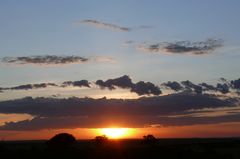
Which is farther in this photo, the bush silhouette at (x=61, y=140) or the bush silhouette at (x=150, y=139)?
the bush silhouette at (x=150, y=139)

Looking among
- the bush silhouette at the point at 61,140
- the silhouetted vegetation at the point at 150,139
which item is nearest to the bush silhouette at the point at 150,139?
the silhouetted vegetation at the point at 150,139

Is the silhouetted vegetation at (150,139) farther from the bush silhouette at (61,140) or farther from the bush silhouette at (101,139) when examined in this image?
the bush silhouette at (61,140)

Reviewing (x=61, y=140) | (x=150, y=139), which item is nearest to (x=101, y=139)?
(x=150, y=139)

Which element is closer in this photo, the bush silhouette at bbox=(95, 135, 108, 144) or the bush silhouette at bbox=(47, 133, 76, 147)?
the bush silhouette at bbox=(47, 133, 76, 147)

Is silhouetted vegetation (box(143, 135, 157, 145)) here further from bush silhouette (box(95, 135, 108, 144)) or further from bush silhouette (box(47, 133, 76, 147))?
bush silhouette (box(47, 133, 76, 147))

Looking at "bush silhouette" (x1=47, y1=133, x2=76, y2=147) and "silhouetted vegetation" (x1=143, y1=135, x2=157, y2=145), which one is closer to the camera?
"bush silhouette" (x1=47, y1=133, x2=76, y2=147)

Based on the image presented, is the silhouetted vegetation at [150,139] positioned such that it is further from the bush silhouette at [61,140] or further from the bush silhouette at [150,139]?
the bush silhouette at [61,140]

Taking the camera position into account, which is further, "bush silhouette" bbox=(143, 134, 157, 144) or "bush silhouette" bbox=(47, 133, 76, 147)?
"bush silhouette" bbox=(143, 134, 157, 144)

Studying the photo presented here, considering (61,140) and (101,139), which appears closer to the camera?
(61,140)

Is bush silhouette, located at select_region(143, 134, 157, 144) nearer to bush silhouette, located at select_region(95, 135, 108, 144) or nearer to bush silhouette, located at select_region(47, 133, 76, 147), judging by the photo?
bush silhouette, located at select_region(95, 135, 108, 144)

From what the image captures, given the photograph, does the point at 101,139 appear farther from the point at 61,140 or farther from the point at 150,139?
the point at 61,140

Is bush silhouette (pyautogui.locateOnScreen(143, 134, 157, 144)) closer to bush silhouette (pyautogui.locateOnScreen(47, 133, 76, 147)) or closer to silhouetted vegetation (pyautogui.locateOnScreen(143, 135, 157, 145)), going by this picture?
silhouetted vegetation (pyautogui.locateOnScreen(143, 135, 157, 145))

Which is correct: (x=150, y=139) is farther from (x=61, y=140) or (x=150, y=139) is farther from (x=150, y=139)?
(x=61, y=140)

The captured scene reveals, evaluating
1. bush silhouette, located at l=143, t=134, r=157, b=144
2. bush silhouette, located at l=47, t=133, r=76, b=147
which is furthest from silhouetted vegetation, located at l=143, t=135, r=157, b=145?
bush silhouette, located at l=47, t=133, r=76, b=147
